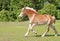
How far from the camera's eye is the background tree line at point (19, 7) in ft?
106

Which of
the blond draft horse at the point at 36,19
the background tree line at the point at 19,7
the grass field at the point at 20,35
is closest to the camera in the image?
the grass field at the point at 20,35

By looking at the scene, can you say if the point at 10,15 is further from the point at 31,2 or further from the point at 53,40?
the point at 53,40

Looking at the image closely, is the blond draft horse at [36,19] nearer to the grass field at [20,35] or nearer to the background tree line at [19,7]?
the grass field at [20,35]

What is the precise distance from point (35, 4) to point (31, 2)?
0.64m

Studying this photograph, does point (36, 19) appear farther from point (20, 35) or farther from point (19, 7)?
point (19, 7)

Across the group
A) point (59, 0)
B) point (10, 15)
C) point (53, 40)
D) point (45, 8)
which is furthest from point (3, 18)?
point (53, 40)

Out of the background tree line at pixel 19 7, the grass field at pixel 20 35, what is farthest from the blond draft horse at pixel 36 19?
the background tree line at pixel 19 7

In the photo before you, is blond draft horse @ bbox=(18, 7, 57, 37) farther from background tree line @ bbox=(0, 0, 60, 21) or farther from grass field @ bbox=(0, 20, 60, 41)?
background tree line @ bbox=(0, 0, 60, 21)

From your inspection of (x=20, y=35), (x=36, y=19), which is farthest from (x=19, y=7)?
(x=36, y=19)

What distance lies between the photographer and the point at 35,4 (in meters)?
37.3

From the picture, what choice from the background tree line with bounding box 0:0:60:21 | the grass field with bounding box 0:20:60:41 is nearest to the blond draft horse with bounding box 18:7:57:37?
the grass field with bounding box 0:20:60:41

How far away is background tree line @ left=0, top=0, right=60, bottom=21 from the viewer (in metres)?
32.4

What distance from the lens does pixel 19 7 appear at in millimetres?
35438

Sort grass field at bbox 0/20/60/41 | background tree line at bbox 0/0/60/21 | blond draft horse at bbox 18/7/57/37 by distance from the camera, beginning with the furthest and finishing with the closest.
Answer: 1. background tree line at bbox 0/0/60/21
2. blond draft horse at bbox 18/7/57/37
3. grass field at bbox 0/20/60/41
